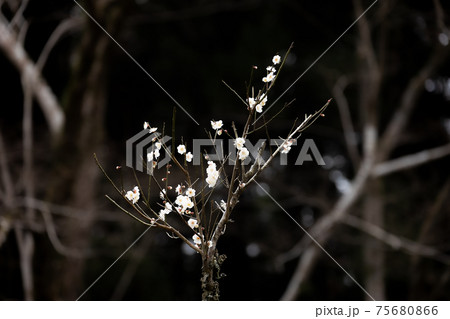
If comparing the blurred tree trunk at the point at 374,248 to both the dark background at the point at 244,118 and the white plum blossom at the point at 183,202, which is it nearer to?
the dark background at the point at 244,118

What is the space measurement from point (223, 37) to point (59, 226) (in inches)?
113

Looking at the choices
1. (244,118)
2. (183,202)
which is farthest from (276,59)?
(244,118)

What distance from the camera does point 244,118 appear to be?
161 inches

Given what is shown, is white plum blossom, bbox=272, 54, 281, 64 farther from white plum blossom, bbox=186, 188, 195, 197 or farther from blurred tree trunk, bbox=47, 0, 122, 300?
blurred tree trunk, bbox=47, 0, 122, 300

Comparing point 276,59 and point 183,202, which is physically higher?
point 276,59

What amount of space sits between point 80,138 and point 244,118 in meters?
1.82

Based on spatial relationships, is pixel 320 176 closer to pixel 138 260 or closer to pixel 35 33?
pixel 138 260

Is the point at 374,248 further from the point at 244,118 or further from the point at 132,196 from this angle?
the point at 132,196

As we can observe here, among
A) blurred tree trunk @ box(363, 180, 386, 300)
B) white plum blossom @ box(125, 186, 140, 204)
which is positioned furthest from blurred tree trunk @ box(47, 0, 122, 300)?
blurred tree trunk @ box(363, 180, 386, 300)

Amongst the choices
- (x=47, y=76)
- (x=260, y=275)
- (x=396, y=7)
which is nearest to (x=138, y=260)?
(x=260, y=275)

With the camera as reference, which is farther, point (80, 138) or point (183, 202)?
point (80, 138)
